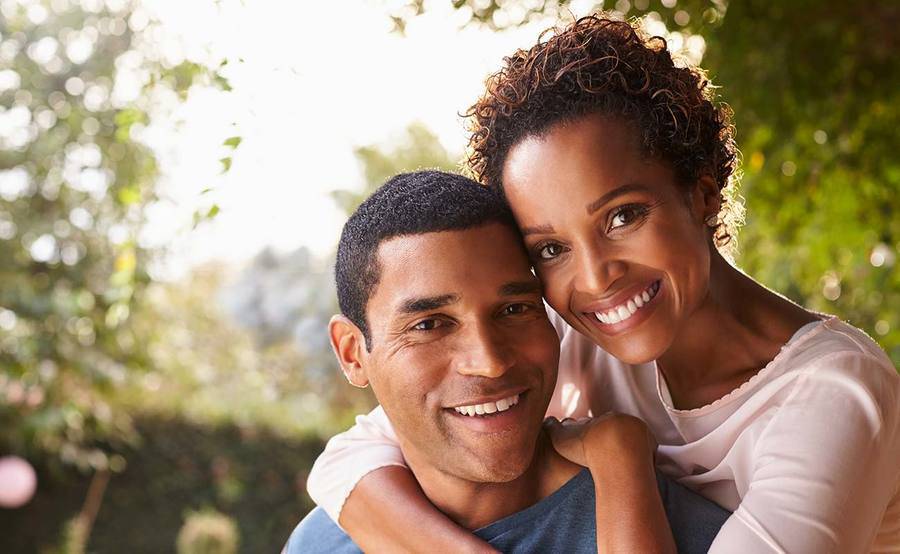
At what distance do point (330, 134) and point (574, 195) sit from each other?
3.27 m

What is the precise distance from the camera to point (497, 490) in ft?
8.13

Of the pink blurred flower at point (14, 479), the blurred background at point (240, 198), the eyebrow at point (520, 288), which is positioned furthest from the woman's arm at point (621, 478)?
the pink blurred flower at point (14, 479)

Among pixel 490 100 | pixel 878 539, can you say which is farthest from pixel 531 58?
pixel 878 539

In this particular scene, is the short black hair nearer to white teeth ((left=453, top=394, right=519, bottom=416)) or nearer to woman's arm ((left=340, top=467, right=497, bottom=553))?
white teeth ((left=453, top=394, right=519, bottom=416))

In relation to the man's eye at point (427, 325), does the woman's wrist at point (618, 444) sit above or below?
below

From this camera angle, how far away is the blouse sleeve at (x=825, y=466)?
2066 mm

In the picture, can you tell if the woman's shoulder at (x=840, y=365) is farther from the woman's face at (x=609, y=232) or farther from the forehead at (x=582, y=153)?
the forehead at (x=582, y=153)

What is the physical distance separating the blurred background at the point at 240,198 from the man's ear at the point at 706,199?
2.24ft

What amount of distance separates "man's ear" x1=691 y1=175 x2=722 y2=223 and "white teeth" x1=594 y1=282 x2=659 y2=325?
0.24 meters

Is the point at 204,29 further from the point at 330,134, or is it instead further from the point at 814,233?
the point at 814,233

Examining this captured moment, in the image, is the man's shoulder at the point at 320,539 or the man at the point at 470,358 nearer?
the man at the point at 470,358

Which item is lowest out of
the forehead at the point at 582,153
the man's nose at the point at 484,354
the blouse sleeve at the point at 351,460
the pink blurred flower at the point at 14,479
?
the pink blurred flower at the point at 14,479

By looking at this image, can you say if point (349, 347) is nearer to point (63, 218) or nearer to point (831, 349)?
point (831, 349)

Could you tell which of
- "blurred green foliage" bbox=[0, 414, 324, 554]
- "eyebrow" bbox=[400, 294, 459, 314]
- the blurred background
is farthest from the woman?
"blurred green foliage" bbox=[0, 414, 324, 554]
